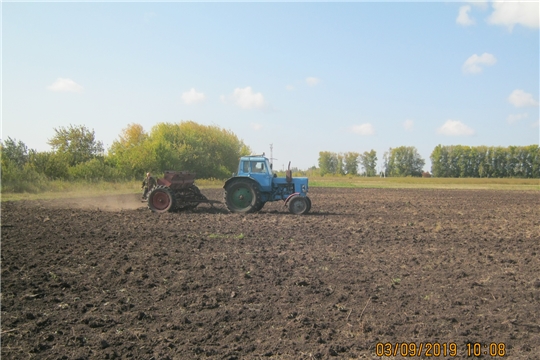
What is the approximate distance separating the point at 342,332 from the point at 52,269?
5.44m

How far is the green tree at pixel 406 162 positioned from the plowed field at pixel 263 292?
97.5 metres

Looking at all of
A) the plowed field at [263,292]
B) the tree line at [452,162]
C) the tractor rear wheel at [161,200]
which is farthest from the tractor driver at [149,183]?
the tree line at [452,162]

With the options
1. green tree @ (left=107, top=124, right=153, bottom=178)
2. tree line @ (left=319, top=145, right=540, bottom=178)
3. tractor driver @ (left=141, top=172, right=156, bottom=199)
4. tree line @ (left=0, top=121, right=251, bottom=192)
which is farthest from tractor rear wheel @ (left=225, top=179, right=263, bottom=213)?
tree line @ (left=319, top=145, right=540, bottom=178)

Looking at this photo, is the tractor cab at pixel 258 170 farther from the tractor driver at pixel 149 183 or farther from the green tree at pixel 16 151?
the green tree at pixel 16 151

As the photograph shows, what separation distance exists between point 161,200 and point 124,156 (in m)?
22.0

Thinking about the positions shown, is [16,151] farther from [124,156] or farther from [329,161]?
[329,161]

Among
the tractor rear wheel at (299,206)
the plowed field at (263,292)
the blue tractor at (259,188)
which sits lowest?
the plowed field at (263,292)

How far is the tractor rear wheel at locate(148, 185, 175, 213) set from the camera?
1669cm

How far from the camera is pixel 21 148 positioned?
33219 mm

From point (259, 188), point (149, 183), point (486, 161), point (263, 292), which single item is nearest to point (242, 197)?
point (259, 188)

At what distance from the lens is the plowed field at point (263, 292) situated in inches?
201

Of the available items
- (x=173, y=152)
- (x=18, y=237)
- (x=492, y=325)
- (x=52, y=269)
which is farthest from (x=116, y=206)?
(x=173, y=152)

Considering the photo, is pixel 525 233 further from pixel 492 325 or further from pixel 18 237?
pixel 18 237

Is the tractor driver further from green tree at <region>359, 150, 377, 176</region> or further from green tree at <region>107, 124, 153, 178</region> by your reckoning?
green tree at <region>359, 150, 377, 176</region>
